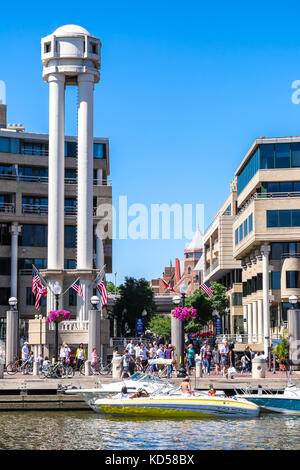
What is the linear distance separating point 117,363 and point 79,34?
1239 inches

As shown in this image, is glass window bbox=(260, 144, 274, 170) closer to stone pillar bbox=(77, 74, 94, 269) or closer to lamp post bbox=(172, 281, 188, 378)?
stone pillar bbox=(77, 74, 94, 269)

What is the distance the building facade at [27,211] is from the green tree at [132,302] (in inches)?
769

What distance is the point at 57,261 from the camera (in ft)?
228

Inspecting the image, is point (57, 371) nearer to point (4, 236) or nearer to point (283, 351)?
point (283, 351)

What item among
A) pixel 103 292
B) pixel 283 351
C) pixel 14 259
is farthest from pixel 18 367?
pixel 14 259

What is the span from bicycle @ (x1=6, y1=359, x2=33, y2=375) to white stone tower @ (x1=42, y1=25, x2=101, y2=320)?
15.7m

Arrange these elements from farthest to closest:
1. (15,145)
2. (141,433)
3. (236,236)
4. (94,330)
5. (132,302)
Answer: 1. (132,302)
2. (236,236)
3. (15,145)
4. (94,330)
5. (141,433)

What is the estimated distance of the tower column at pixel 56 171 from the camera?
69.5m

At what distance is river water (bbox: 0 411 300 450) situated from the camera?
30.7 metres

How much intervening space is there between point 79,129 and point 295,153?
21.8 meters

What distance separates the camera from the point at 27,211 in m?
91.5

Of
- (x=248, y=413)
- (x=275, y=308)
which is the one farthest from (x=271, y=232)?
(x=248, y=413)
